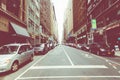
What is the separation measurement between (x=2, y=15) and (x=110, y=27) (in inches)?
816

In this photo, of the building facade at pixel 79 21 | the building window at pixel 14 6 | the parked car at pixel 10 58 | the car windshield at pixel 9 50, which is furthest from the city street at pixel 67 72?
the building facade at pixel 79 21

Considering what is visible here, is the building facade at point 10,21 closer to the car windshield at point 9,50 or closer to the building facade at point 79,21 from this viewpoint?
the car windshield at point 9,50

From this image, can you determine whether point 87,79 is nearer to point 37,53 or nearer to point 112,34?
point 37,53

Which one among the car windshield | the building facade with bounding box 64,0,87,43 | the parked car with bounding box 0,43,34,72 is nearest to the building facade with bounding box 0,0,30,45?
the car windshield

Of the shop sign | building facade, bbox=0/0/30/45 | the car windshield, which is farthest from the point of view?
building facade, bbox=0/0/30/45

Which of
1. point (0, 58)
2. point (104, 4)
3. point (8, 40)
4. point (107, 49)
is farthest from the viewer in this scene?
point (104, 4)

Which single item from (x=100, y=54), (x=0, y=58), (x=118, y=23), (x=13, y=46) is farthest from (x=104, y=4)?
(x=0, y=58)

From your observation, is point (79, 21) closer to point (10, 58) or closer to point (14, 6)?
point (14, 6)

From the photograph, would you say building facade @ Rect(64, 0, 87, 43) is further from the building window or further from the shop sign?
the shop sign

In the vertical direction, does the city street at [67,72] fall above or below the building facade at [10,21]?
below

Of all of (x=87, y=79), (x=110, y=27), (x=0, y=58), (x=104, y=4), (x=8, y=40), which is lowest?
(x=87, y=79)

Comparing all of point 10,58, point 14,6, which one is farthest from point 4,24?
point 10,58

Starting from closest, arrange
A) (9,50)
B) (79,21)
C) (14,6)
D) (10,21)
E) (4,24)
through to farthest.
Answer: (9,50) → (4,24) → (10,21) → (14,6) → (79,21)

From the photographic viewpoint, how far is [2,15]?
23.7 m
